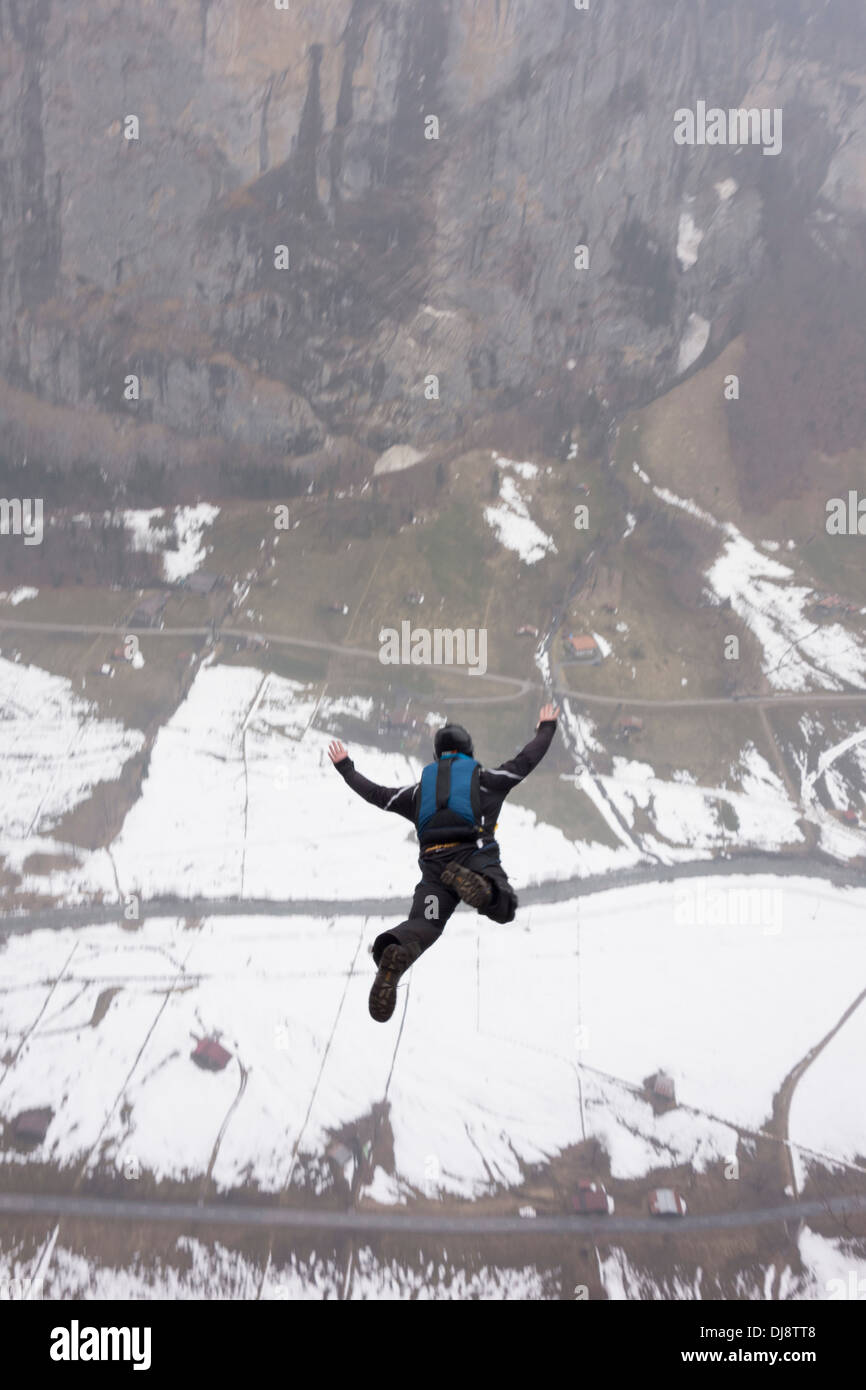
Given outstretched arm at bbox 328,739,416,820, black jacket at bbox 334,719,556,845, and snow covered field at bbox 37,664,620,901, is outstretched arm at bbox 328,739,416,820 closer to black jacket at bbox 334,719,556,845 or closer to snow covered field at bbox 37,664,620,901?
black jacket at bbox 334,719,556,845

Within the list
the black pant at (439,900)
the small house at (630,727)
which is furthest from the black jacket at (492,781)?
the small house at (630,727)

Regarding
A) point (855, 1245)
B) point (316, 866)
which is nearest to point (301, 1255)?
point (316, 866)

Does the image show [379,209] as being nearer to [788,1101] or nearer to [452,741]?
[452,741]

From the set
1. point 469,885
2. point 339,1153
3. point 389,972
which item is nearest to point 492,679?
→ point 339,1153

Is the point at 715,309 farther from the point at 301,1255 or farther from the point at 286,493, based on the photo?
the point at 301,1255

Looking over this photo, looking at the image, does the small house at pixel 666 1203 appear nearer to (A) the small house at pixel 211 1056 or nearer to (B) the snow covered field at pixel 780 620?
(A) the small house at pixel 211 1056

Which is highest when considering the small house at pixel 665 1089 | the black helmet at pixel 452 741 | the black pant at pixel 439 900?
the black helmet at pixel 452 741
